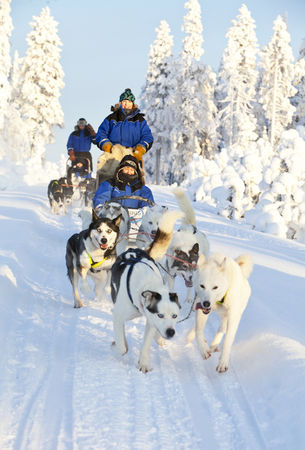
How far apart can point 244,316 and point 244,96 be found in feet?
117

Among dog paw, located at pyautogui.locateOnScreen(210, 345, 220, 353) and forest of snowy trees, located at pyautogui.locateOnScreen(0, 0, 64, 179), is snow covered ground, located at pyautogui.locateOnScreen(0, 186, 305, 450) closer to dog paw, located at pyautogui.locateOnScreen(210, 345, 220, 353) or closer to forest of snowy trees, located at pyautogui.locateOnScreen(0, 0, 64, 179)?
dog paw, located at pyautogui.locateOnScreen(210, 345, 220, 353)

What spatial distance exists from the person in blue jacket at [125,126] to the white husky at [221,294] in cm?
413

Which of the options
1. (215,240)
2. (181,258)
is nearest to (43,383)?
(181,258)

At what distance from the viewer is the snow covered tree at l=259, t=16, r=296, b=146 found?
36500 mm

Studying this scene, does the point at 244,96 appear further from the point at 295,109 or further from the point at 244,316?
the point at 244,316

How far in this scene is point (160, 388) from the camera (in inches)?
138

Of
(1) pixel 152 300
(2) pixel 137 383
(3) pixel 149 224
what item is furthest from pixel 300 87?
(2) pixel 137 383

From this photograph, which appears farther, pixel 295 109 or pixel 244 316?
pixel 295 109

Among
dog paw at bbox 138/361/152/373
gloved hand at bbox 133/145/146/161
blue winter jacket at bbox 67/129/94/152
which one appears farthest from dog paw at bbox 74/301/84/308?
blue winter jacket at bbox 67/129/94/152

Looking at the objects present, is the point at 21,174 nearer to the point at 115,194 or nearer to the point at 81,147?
the point at 81,147

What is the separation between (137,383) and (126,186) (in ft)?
12.9

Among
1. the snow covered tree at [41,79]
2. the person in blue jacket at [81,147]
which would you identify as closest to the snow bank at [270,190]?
the person in blue jacket at [81,147]

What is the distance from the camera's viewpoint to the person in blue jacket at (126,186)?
6.90 meters

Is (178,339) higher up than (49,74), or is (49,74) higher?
(49,74)
